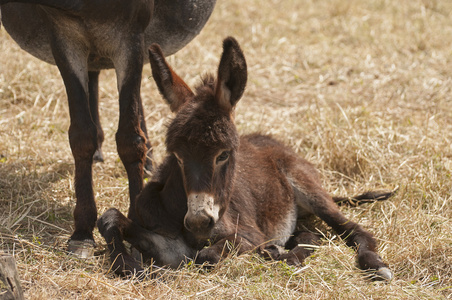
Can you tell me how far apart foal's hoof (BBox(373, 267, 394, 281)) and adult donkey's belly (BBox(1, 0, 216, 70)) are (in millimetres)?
2783

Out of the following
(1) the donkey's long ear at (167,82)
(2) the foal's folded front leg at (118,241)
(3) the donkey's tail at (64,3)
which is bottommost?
(2) the foal's folded front leg at (118,241)

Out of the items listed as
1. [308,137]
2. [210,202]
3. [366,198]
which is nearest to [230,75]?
[210,202]

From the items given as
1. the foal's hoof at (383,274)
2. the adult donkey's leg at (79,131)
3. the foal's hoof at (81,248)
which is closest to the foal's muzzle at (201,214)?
the foal's hoof at (81,248)

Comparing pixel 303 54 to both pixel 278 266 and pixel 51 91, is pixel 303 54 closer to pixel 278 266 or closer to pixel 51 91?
pixel 51 91

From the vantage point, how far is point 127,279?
3.69 m

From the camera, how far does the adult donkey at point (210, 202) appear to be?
145 inches

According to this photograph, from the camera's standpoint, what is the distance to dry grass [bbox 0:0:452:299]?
373 cm

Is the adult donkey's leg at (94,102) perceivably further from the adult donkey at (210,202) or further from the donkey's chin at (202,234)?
the donkey's chin at (202,234)

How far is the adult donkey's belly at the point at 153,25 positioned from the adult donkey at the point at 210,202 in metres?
1.27

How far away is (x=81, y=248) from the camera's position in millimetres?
4148

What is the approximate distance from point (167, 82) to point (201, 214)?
1.06 metres

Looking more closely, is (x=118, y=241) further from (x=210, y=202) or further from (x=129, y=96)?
(x=129, y=96)

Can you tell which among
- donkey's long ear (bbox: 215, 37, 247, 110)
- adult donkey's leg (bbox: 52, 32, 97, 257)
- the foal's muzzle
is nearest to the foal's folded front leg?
adult donkey's leg (bbox: 52, 32, 97, 257)

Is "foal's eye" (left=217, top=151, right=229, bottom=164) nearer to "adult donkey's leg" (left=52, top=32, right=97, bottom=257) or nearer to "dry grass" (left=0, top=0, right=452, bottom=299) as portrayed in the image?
"dry grass" (left=0, top=0, right=452, bottom=299)
